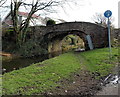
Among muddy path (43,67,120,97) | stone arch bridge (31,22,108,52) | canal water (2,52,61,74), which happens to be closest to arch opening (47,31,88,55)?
stone arch bridge (31,22,108,52)

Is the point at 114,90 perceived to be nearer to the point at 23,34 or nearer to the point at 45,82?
the point at 45,82

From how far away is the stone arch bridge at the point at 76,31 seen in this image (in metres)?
17.9

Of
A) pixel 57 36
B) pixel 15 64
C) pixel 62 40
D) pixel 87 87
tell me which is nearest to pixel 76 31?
pixel 57 36

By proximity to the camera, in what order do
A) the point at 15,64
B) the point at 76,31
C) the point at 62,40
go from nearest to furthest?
the point at 15,64 → the point at 76,31 → the point at 62,40

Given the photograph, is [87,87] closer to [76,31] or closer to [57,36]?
[76,31]

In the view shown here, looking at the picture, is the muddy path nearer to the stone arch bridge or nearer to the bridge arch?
the stone arch bridge

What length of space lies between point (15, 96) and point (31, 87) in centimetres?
72

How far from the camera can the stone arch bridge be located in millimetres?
17891

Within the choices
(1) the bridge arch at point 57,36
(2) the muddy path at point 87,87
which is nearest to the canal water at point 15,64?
(2) the muddy path at point 87,87

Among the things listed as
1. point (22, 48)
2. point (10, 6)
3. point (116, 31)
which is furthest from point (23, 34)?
point (116, 31)

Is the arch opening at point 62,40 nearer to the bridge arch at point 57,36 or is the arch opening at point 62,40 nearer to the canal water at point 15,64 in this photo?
the bridge arch at point 57,36

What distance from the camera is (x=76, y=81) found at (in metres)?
5.63

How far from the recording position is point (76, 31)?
19.8 meters

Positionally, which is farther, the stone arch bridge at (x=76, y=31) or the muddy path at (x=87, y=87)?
the stone arch bridge at (x=76, y=31)
